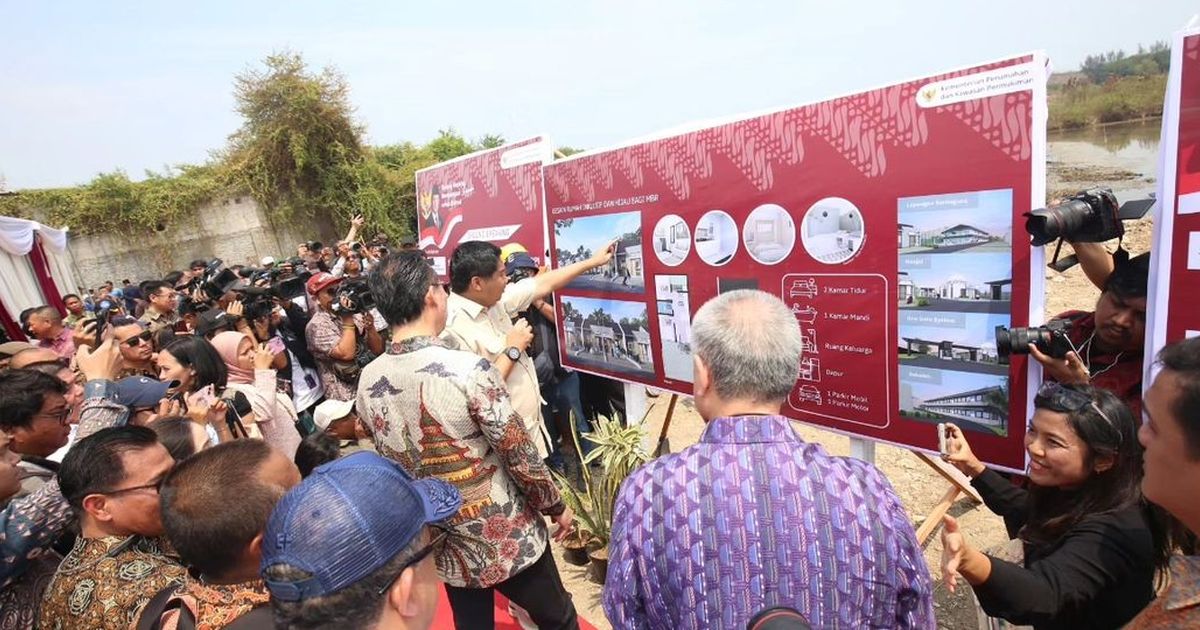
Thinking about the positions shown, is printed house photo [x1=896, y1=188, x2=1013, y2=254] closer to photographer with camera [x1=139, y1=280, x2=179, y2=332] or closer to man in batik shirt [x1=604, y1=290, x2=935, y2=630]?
man in batik shirt [x1=604, y1=290, x2=935, y2=630]

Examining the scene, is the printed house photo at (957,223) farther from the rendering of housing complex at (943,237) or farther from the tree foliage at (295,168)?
the tree foliage at (295,168)

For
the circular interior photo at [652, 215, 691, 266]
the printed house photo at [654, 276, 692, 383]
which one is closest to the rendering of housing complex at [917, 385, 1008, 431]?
the printed house photo at [654, 276, 692, 383]

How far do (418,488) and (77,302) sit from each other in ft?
34.6

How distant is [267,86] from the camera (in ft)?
56.9

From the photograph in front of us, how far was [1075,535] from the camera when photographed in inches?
58.5

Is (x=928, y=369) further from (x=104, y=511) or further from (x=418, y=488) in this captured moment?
(x=104, y=511)

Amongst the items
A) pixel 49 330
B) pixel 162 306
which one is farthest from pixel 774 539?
pixel 162 306

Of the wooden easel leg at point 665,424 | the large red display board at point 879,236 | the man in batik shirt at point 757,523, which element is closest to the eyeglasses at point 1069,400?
the large red display board at point 879,236

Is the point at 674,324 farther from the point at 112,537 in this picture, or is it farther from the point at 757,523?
the point at 112,537

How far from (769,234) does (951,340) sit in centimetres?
87

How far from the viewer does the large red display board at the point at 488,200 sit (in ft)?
13.4

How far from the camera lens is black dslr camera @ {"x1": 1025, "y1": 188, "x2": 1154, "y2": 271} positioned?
184 cm

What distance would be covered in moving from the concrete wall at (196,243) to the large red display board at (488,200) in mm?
13333

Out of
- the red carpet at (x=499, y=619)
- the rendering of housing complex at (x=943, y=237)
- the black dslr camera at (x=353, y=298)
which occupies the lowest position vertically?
the red carpet at (x=499, y=619)
